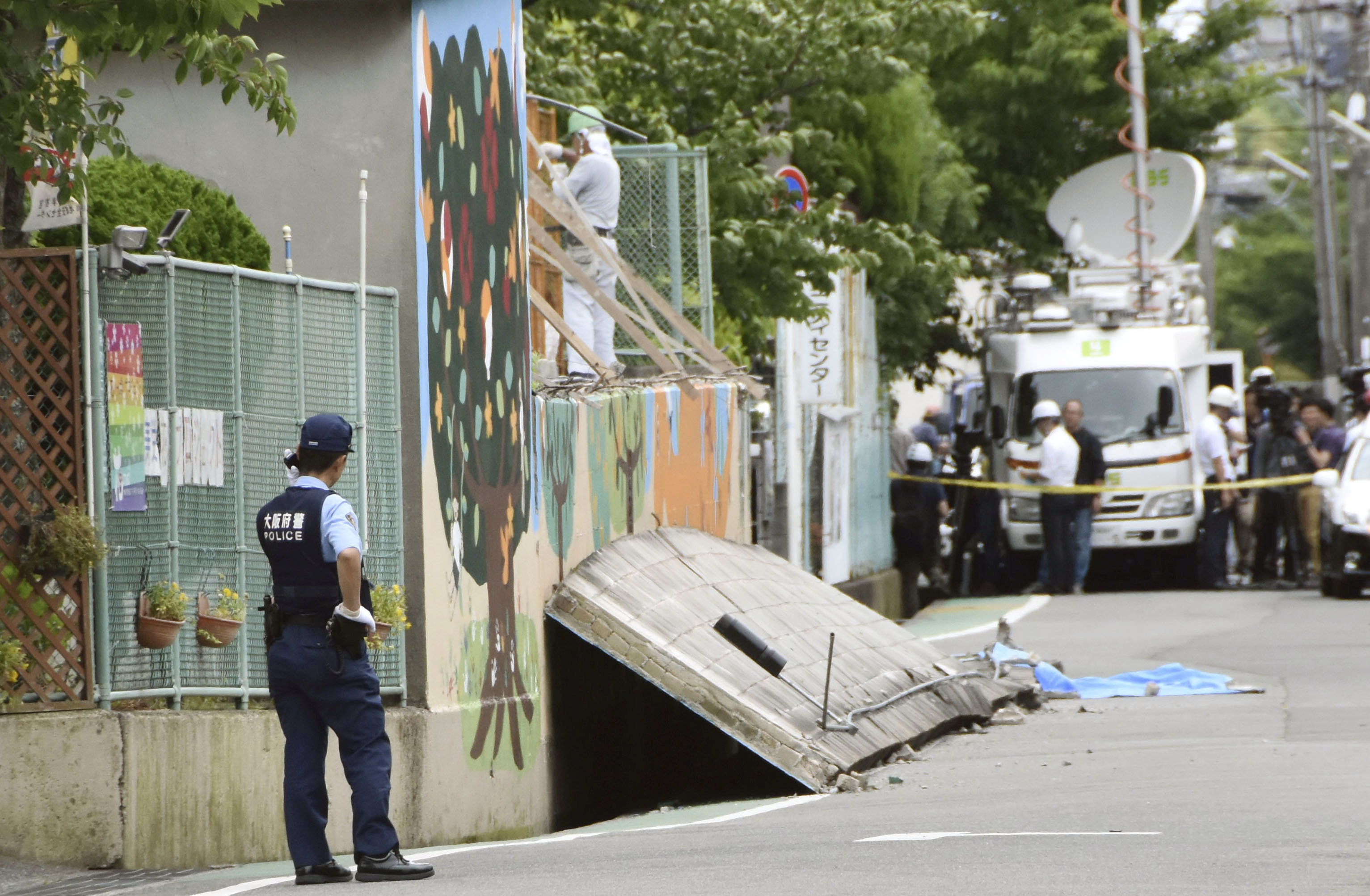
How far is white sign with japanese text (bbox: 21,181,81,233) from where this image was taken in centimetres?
866

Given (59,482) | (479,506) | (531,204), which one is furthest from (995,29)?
(59,482)

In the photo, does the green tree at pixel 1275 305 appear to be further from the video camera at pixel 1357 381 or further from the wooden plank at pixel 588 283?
the wooden plank at pixel 588 283

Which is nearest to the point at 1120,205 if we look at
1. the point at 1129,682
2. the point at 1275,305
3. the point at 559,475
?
the point at 1129,682

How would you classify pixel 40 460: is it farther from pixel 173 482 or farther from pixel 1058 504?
pixel 1058 504

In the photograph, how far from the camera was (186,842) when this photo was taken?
8.62 metres

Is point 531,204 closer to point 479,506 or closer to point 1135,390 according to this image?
point 479,506

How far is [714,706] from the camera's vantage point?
36.0 ft

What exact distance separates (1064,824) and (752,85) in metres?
12.4

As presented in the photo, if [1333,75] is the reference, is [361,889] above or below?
below

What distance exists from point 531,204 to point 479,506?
4.69 metres

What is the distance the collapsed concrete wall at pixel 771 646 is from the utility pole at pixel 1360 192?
19.4m

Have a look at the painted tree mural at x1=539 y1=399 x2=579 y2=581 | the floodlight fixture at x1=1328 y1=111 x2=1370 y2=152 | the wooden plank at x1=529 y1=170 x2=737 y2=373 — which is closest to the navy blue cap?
the painted tree mural at x1=539 y1=399 x2=579 y2=581

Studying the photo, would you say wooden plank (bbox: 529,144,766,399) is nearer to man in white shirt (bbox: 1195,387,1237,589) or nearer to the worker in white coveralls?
the worker in white coveralls

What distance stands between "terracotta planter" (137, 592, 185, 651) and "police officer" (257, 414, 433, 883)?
938 mm
